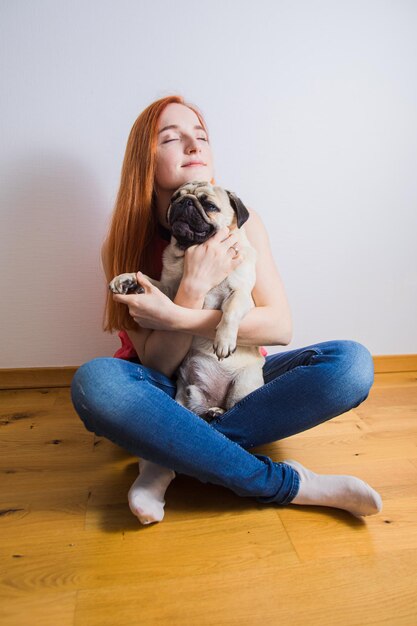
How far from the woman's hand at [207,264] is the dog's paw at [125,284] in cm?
18

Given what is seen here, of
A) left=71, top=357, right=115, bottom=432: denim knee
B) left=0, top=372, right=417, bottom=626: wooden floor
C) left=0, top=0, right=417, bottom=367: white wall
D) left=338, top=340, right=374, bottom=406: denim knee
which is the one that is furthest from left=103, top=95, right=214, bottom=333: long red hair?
left=338, top=340, right=374, bottom=406: denim knee

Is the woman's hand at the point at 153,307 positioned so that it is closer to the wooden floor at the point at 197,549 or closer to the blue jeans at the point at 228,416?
the blue jeans at the point at 228,416

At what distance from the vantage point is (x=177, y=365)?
175 centimetres

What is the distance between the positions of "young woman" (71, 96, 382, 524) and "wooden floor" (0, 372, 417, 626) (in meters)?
0.10

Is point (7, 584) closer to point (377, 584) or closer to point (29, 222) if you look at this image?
point (377, 584)

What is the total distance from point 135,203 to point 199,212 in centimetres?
30

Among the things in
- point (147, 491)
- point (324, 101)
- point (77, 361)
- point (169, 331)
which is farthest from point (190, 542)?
point (324, 101)

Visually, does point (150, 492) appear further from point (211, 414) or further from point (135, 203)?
point (135, 203)

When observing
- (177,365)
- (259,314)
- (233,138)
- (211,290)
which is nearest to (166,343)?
(177,365)

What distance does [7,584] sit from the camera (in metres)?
1.19

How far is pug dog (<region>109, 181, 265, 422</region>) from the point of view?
159 centimetres

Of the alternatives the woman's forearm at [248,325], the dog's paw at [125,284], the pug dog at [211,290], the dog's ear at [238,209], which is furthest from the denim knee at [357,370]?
the dog's paw at [125,284]

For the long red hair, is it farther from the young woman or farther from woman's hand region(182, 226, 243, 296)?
woman's hand region(182, 226, 243, 296)

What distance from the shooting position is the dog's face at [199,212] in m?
1.57
